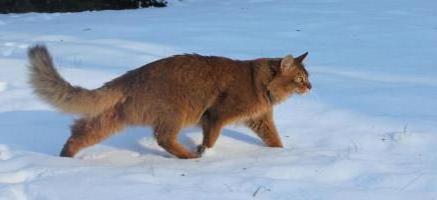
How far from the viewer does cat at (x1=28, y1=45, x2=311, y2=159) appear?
5758 mm

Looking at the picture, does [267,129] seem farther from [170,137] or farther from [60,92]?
[60,92]

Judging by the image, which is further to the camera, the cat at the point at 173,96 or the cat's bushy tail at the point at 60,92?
the cat at the point at 173,96

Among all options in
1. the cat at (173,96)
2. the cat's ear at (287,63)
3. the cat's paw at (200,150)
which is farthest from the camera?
the cat's ear at (287,63)

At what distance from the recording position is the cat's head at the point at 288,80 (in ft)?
20.9

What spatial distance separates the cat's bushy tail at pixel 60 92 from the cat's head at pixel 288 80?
1495 millimetres

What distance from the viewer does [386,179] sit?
507cm

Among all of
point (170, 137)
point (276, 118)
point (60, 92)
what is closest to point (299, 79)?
point (276, 118)

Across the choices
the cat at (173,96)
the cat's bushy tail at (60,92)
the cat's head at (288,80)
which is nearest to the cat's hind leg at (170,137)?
the cat at (173,96)

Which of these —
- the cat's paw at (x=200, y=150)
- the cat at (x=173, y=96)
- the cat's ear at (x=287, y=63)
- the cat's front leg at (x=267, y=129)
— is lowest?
the cat's paw at (x=200, y=150)

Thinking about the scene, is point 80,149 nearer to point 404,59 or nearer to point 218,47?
point 218,47

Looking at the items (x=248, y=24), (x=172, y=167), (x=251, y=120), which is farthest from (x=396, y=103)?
(x=248, y=24)

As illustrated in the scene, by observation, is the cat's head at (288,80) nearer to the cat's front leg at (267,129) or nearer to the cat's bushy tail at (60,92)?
the cat's front leg at (267,129)

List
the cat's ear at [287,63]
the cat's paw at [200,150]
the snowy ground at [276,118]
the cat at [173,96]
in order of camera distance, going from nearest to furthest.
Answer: the snowy ground at [276,118] < the cat at [173,96] < the cat's paw at [200,150] < the cat's ear at [287,63]

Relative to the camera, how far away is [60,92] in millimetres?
5723
